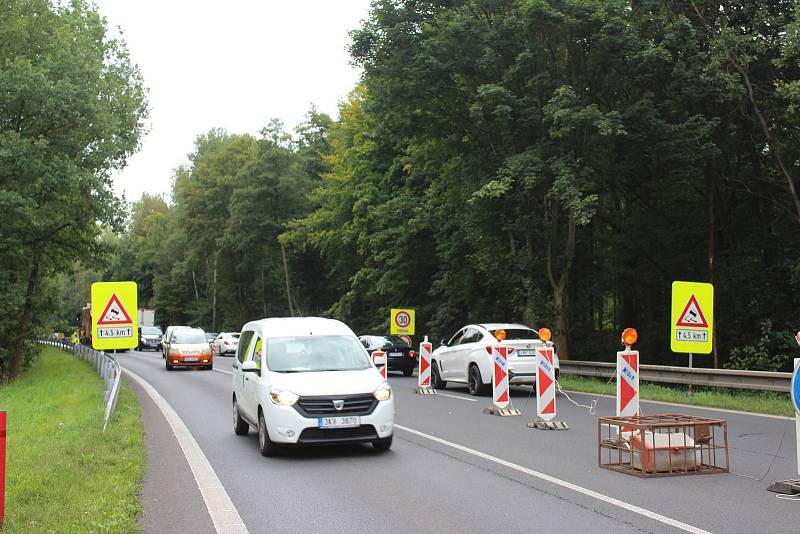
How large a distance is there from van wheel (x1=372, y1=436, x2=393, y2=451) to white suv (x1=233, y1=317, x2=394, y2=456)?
0.5 inches

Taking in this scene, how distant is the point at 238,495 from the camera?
7.80 meters

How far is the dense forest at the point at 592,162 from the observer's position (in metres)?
21.6

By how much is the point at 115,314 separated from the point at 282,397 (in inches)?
231

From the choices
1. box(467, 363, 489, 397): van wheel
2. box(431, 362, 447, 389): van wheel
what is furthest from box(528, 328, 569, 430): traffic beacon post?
box(431, 362, 447, 389): van wheel

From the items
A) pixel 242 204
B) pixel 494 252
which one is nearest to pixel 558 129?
pixel 494 252

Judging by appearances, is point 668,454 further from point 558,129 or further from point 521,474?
point 558,129

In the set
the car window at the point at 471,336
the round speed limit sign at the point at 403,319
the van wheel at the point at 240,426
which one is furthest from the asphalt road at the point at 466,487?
the round speed limit sign at the point at 403,319

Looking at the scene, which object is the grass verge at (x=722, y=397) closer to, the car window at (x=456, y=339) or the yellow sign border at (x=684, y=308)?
the yellow sign border at (x=684, y=308)

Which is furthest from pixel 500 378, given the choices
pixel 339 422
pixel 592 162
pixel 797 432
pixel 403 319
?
pixel 403 319

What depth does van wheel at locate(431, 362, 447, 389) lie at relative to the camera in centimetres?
2108

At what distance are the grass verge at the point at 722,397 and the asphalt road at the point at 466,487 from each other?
1.67m

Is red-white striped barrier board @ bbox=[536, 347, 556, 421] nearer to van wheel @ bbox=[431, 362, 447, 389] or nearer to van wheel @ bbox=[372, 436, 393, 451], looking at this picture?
van wheel @ bbox=[372, 436, 393, 451]

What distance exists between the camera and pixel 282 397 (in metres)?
9.85

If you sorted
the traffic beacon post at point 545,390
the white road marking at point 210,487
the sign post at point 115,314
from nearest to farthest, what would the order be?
1. the white road marking at point 210,487
2. the traffic beacon post at point 545,390
3. the sign post at point 115,314
